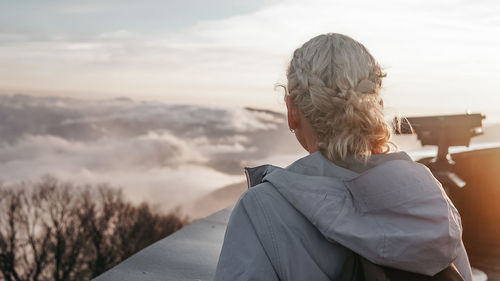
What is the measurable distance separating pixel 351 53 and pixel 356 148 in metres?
0.25

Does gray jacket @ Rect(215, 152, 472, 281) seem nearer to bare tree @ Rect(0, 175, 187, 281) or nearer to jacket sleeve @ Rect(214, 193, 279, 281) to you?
jacket sleeve @ Rect(214, 193, 279, 281)

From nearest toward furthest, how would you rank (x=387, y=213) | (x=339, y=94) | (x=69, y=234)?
(x=387, y=213), (x=339, y=94), (x=69, y=234)

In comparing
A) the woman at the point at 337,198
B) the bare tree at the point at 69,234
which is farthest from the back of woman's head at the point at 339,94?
the bare tree at the point at 69,234

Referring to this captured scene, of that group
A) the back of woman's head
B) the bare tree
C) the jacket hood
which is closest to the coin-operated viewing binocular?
the back of woman's head

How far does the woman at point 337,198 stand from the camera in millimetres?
1360

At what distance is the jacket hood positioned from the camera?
1348 mm

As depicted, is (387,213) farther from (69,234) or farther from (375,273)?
(69,234)

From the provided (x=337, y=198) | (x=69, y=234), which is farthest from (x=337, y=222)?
(x=69, y=234)

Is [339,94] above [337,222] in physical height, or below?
above

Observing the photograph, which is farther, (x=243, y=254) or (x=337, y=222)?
(x=243, y=254)

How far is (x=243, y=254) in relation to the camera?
4.91 feet

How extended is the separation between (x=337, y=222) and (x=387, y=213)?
0.12 metres

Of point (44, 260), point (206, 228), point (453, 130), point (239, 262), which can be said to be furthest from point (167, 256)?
point (44, 260)

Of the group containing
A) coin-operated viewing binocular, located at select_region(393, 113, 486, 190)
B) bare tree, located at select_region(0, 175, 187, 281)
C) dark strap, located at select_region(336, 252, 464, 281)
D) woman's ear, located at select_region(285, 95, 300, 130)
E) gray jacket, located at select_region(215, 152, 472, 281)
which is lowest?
bare tree, located at select_region(0, 175, 187, 281)
